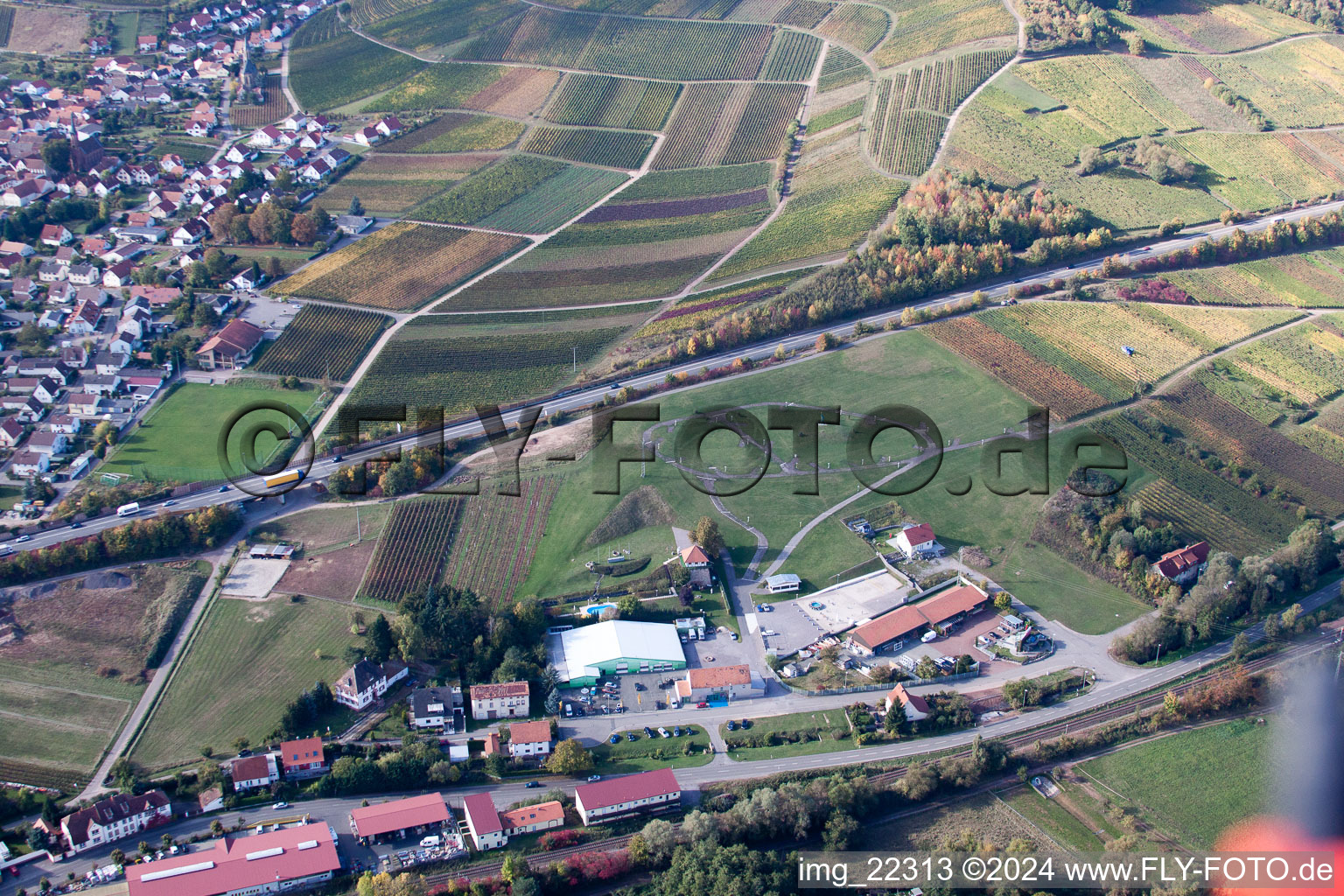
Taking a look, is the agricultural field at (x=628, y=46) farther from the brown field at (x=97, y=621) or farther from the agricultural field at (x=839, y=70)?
the brown field at (x=97, y=621)

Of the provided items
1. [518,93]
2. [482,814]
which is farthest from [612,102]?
[482,814]

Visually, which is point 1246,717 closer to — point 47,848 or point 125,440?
point 47,848

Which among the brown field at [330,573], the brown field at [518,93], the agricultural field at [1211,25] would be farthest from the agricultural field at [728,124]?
the brown field at [330,573]

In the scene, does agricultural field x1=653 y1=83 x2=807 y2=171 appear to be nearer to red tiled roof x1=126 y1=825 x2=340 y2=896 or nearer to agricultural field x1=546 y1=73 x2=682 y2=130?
agricultural field x1=546 y1=73 x2=682 y2=130

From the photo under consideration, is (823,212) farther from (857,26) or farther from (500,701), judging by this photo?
(500,701)

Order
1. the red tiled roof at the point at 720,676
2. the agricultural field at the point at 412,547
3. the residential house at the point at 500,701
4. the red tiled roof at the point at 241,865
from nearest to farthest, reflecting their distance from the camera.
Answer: the red tiled roof at the point at 241,865 → the residential house at the point at 500,701 → the red tiled roof at the point at 720,676 → the agricultural field at the point at 412,547

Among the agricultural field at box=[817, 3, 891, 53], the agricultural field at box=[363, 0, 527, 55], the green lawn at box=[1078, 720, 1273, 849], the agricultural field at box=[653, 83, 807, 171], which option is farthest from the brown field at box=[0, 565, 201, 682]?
the agricultural field at box=[817, 3, 891, 53]
